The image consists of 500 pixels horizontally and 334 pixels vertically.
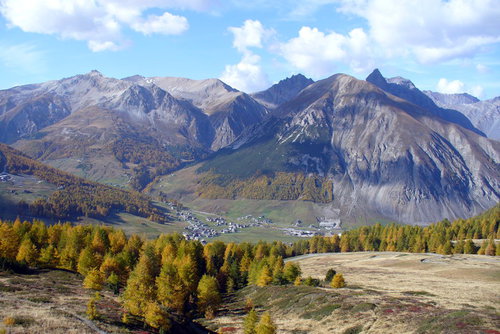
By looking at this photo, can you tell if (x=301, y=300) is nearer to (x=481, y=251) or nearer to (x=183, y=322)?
(x=183, y=322)

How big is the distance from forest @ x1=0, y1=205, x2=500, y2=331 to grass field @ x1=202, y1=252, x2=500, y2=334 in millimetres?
7029

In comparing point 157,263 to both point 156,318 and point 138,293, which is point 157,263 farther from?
point 156,318

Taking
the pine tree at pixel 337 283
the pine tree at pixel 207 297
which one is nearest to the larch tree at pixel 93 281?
the pine tree at pixel 207 297

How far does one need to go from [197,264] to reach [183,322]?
39.9 meters

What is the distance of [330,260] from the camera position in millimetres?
152000

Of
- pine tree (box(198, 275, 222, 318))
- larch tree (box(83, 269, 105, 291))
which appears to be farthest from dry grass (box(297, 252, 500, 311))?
larch tree (box(83, 269, 105, 291))

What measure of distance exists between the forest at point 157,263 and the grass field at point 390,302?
7.03 meters

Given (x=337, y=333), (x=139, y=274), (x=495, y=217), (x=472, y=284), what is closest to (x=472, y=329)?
(x=337, y=333)

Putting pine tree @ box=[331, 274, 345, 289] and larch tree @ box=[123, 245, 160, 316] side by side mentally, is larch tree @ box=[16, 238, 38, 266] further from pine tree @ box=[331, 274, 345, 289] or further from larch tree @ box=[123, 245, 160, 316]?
pine tree @ box=[331, 274, 345, 289]

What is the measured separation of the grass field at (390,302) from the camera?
187ft

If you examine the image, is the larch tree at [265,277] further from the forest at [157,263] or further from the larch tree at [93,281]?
the larch tree at [93,281]

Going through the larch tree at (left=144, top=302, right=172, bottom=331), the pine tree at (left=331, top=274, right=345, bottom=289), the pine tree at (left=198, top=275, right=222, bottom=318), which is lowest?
the pine tree at (left=198, top=275, right=222, bottom=318)

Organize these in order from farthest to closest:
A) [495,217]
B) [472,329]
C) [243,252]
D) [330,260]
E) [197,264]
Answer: [495,217] → [330,260] → [243,252] → [197,264] → [472,329]

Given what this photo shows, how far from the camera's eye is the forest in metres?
76.6
